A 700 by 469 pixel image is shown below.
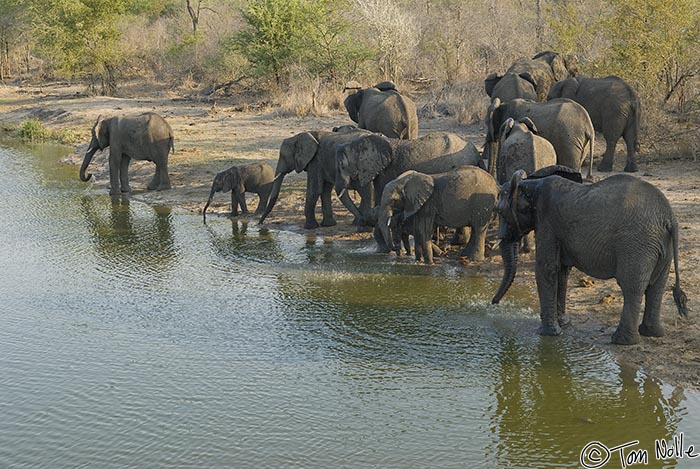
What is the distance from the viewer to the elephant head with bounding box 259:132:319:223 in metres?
13.2

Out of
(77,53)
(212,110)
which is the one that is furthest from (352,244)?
(77,53)

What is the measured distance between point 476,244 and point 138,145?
8.37 meters

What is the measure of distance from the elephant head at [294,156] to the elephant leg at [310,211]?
45 centimetres

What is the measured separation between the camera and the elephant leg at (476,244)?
10.9 meters

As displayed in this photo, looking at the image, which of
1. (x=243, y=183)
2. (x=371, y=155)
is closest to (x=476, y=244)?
(x=371, y=155)

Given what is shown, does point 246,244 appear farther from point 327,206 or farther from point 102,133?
point 102,133

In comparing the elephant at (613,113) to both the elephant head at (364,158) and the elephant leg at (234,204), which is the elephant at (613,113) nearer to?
the elephant head at (364,158)

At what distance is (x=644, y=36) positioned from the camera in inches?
656

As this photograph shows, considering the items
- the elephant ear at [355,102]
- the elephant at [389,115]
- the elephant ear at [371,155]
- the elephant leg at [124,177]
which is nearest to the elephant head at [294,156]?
the elephant ear at [371,155]

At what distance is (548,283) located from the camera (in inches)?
325

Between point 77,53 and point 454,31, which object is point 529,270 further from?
point 77,53

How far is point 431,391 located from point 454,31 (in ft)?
69.2

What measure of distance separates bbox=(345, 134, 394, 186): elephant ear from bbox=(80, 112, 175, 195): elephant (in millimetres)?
6019

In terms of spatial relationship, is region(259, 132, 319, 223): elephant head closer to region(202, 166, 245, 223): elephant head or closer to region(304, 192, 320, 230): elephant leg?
region(304, 192, 320, 230): elephant leg
